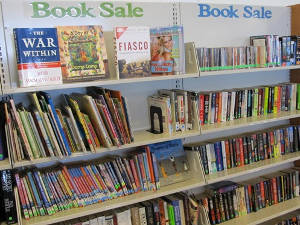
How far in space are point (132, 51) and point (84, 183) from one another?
82cm

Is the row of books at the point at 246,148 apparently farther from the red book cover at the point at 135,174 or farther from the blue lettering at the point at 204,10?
the blue lettering at the point at 204,10

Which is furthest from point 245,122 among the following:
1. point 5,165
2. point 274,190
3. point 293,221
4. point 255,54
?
point 5,165

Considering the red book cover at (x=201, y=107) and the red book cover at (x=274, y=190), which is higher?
the red book cover at (x=201, y=107)

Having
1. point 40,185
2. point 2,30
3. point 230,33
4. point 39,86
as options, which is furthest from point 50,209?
point 230,33

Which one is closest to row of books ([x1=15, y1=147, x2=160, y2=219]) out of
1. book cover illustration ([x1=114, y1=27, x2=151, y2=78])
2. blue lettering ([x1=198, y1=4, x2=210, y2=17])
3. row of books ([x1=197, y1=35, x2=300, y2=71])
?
book cover illustration ([x1=114, y1=27, x2=151, y2=78])

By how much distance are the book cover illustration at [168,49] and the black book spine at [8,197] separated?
1036 mm

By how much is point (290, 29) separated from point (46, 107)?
2.17 meters

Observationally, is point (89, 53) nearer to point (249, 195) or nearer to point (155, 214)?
point (155, 214)

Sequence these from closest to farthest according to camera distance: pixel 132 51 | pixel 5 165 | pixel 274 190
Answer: pixel 5 165 < pixel 132 51 < pixel 274 190

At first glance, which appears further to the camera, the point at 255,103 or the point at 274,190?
the point at 274,190

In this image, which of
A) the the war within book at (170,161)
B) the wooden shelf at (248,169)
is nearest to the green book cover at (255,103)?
the wooden shelf at (248,169)

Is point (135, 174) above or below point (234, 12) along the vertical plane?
below

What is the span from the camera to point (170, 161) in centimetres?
216

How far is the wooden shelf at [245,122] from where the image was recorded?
2.15 metres
